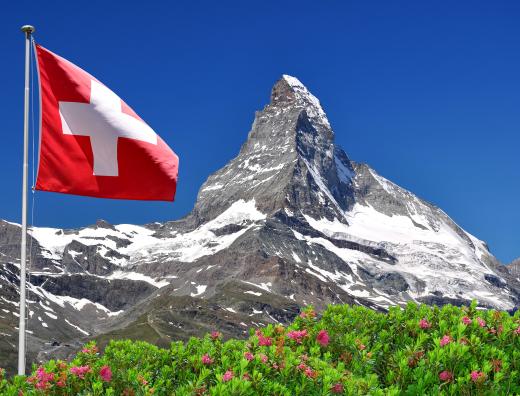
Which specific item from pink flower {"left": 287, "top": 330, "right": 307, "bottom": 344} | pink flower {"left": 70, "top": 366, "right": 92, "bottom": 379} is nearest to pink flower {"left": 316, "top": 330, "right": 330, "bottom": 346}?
pink flower {"left": 287, "top": 330, "right": 307, "bottom": 344}

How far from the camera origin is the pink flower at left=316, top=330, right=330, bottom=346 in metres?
26.3

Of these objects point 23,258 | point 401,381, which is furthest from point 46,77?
point 401,381

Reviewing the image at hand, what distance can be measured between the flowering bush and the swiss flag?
18.6 ft

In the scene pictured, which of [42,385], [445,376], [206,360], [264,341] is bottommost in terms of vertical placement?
[42,385]

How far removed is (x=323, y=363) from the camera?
22.1m

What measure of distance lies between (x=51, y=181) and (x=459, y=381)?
14.7 m

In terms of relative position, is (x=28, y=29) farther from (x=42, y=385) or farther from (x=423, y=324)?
(x=423, y=324)

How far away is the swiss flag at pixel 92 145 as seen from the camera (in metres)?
27.0

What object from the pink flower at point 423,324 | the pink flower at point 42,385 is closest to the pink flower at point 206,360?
the pink flower at point 42,385

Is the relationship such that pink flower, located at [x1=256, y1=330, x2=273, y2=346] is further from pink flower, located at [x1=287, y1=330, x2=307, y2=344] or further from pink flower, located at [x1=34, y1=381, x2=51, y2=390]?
pink flower, located at [x1=34, y1=381, x2=51, y2=390]

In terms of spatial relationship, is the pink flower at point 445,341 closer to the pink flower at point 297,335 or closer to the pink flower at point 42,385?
the pink flower at point 297,335

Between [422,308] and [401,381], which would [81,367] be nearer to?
[401,381]

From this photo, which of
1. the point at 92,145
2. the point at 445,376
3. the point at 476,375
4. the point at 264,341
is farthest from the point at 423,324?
the point at 92,145

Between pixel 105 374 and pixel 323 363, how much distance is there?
19.7ft
